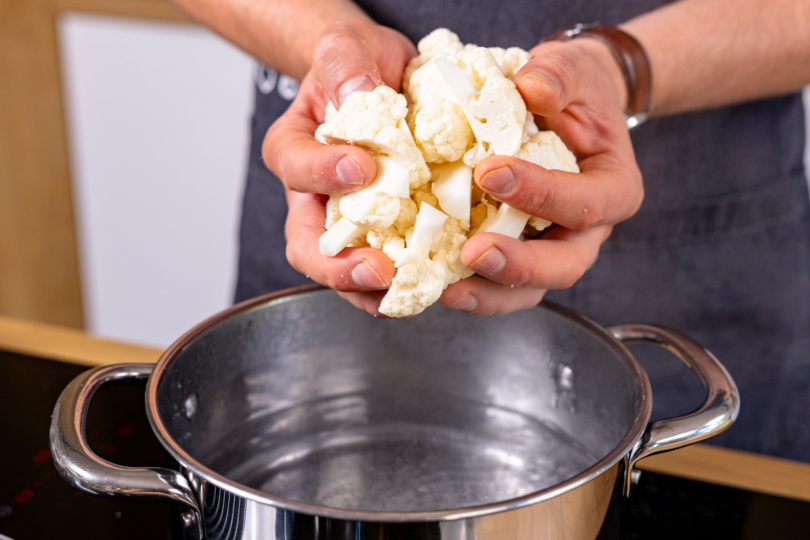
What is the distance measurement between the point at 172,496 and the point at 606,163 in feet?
1.32

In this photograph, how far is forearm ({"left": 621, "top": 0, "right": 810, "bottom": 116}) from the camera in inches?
28.3

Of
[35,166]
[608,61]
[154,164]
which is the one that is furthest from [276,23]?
[35,166]

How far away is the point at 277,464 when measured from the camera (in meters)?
0.63

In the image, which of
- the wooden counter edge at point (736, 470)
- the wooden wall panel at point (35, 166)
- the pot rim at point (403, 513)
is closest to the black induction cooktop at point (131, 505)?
the wooden counter edge at point (736, 470)

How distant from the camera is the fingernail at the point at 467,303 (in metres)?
0.52

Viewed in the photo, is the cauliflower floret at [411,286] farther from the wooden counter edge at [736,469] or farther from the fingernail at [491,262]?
the wooden counter edge at [736,469]

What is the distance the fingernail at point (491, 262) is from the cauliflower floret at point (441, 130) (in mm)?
87

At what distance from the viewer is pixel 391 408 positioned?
26.9 inches

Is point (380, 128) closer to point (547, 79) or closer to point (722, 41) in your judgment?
point (547, 79)

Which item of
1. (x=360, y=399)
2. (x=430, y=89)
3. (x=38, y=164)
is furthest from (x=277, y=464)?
(x=38, y=164)

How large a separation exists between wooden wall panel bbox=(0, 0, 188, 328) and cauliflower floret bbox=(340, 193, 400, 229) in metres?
1.44

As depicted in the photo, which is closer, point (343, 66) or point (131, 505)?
point (343, 66)

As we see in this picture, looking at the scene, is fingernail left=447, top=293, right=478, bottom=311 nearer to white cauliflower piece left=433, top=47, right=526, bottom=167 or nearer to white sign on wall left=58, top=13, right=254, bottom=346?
white cauliflower piece left=433, top=47, right=526, bottom=167

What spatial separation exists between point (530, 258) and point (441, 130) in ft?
0.36
